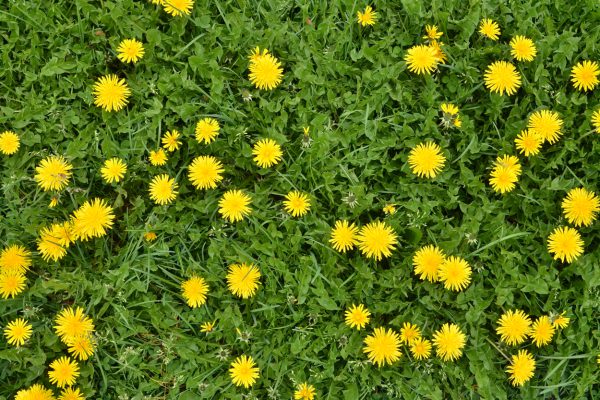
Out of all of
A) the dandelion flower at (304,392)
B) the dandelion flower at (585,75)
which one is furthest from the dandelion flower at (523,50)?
the dandelion flower at (304,392)

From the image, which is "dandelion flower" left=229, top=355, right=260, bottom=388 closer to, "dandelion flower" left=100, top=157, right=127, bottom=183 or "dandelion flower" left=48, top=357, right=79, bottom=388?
"dandelion flower" left=48, top=357, right=79, bottom=388

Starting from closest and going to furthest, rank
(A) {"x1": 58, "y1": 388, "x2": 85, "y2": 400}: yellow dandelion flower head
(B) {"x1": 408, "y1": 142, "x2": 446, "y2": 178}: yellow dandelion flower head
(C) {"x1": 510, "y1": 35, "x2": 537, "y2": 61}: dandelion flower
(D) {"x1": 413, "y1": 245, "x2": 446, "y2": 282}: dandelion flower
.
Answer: (A) {"x1": 58, "y1": 388, "x2": 85, "y2": 400}: yellow dandelion flower head, (D) {"x1": 413, "y1": 245, "x2": 446, "y2": 282}: dandelion flower, (B) {"x1": 408, "y1": 142, "x2": 446, "y2": 178}: yellow dandelion flower head, (C) {"x1": 510, "y1": 35, "x2": 537, "y2": 61}: dandelion flower

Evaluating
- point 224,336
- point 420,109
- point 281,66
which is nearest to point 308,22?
point 281,66

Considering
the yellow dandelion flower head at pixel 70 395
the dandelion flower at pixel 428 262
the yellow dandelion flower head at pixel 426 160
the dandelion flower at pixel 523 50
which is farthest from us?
the dandelion flower at pixel 523 50

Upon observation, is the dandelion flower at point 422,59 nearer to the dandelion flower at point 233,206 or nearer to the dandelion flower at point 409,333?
the dandelion flower at point 233,206

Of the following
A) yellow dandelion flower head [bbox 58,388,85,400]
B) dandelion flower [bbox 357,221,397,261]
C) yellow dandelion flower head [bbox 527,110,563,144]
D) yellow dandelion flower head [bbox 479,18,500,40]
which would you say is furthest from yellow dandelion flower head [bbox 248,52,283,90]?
yellow dandelion flower head [bbox 58,388,85,400]
